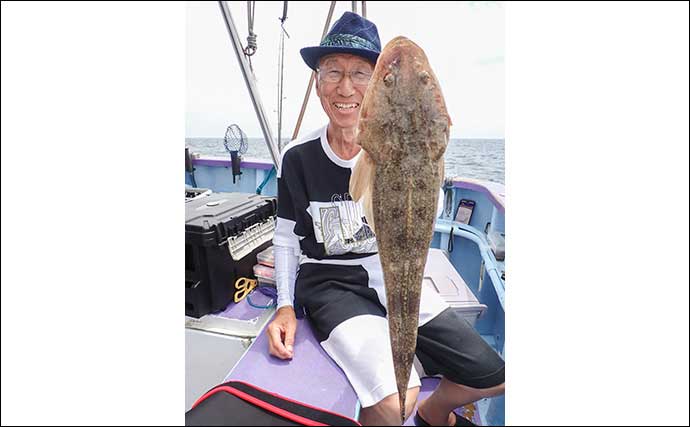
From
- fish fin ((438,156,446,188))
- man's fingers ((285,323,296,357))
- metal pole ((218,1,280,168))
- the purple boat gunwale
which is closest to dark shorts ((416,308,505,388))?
man's fingers ((285,323,296,357))

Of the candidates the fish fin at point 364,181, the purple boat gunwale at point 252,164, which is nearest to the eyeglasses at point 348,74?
the fish fin at point 364,181

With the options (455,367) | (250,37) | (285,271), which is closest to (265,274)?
(285,271)

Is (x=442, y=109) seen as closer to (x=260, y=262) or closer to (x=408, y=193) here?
(x=408, y=193)

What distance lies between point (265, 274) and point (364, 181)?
1.59 meters

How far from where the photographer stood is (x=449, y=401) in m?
1.43

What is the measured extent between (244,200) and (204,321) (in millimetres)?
1014

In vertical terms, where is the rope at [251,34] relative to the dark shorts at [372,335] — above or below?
above

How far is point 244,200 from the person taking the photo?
2.72 meters

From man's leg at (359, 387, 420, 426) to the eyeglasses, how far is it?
1.21 m

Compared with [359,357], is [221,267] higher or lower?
higher

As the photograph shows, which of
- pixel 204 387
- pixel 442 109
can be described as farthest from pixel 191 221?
pixel 442 109

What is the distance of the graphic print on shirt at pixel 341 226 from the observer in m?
1.56

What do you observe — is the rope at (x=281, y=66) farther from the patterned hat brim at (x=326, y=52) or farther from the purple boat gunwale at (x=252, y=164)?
the purple boat gunwale at (x=252, y=164)

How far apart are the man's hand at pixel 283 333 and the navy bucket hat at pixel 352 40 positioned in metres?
1.24
